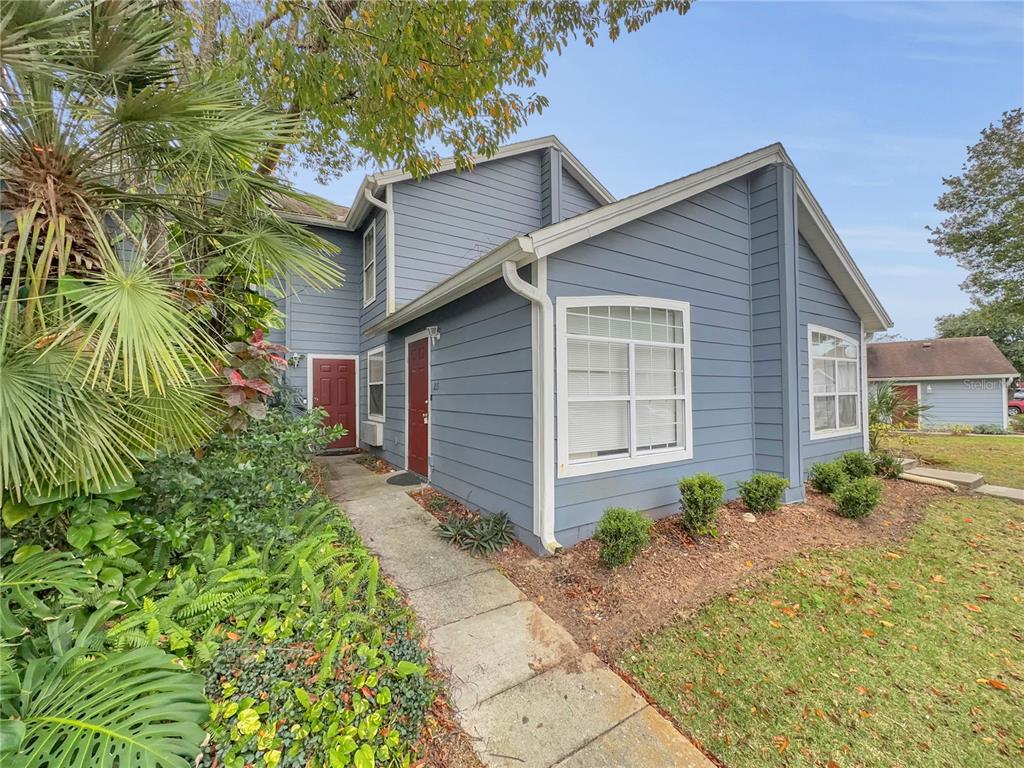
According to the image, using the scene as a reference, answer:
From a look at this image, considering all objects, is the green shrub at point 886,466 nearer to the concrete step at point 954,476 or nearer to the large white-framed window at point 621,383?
the concrete step at point 954,476

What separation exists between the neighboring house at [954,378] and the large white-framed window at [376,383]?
19.7 metres

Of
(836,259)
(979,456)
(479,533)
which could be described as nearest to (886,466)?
(836,259)

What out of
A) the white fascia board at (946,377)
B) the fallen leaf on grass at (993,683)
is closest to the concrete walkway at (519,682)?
the fallen leaf on grass at (993,683)

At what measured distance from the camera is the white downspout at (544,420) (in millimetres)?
3846

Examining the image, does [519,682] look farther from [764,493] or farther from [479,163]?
[479,163]

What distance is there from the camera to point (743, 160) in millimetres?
5398

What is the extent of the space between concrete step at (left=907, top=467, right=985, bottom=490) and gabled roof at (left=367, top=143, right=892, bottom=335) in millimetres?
2821

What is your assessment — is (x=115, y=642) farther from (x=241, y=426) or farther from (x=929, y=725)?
(x=929, y=725)

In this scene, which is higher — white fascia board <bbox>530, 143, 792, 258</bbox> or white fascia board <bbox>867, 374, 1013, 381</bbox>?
white fascia board <bbox>530, 143, 792, 258</bbox>

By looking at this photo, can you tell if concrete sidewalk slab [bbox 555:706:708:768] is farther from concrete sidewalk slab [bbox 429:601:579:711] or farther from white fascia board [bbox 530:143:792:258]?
white fascia board [bbox 530:143:792:258]

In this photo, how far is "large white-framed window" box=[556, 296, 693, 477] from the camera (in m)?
4.14

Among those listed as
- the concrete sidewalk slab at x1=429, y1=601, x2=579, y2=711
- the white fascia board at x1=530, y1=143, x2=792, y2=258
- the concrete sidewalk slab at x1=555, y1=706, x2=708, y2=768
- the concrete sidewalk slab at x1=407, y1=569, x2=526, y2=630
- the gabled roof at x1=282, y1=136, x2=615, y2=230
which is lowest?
the concrete sidewalk slab at x1=555, y1=706, x2=708, y2=768

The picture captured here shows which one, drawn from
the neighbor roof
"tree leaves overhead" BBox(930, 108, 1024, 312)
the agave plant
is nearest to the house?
the agave plant

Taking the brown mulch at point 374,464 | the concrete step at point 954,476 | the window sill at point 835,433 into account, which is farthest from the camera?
the brown mulch at point 374,464
